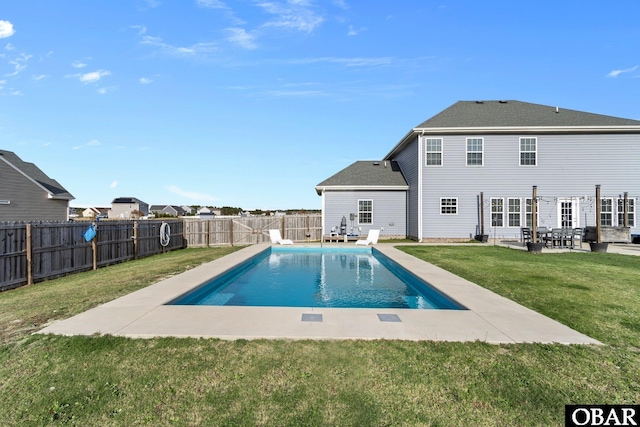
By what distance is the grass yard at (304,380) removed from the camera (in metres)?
2.50

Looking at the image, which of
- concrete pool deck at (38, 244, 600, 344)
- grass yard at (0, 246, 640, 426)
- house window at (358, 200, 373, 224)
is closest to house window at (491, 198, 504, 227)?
house window at (358, 200, 373, 224)

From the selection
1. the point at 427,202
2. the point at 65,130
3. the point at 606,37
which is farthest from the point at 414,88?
the point at 65,130

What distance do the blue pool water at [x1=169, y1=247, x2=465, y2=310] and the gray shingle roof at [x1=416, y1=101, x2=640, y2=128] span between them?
387 inches

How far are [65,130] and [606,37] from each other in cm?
2467

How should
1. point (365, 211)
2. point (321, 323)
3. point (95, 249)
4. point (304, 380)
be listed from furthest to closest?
1. point (365, 211)
2. point (95, 249)
3. point (321, 323)
4. point (304, 380)

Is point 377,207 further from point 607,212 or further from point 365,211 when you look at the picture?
point 607,212

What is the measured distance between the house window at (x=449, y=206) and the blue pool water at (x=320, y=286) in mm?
6659

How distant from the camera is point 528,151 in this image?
17.3m

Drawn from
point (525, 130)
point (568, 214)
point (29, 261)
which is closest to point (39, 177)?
point (29, 261)

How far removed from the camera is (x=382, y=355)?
135 inches

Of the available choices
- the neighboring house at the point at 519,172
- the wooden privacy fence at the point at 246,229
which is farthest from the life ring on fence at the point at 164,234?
the neighboring house at the point at 519,172

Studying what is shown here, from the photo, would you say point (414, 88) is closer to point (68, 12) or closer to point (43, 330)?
point (68, 12)

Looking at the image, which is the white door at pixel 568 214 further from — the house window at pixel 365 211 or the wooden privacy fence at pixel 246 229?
the wooden privacy fence at pixel 246 229

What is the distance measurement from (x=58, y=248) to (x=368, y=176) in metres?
15.8
